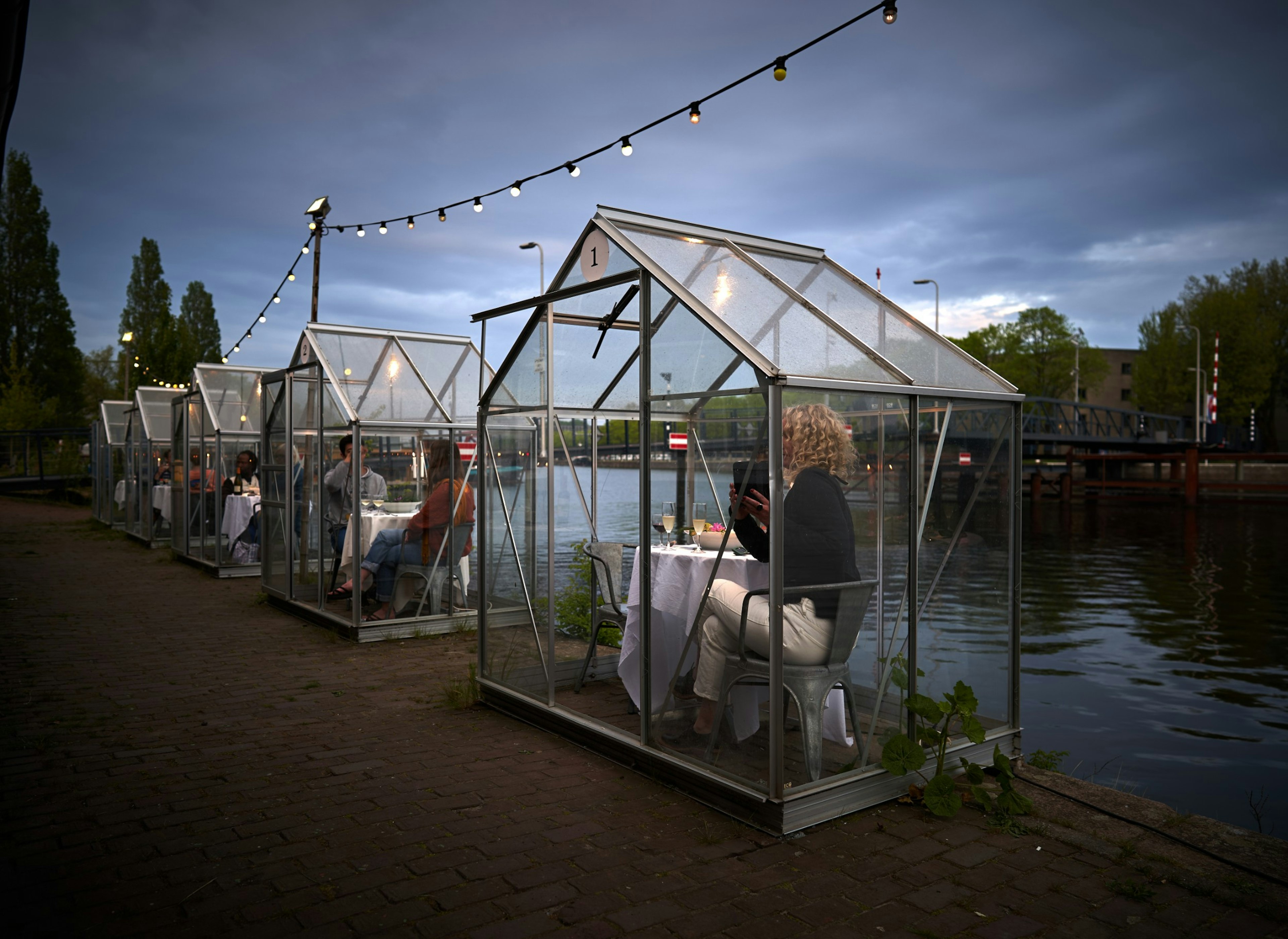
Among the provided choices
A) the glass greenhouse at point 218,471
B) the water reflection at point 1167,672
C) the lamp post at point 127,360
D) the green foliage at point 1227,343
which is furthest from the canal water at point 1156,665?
the green foliage at point 1227,343

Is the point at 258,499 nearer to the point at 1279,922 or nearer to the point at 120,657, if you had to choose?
the point at 120,657

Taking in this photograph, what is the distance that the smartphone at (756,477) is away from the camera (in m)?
4.38

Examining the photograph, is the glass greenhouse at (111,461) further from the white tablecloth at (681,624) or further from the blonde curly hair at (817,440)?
the blonde curly hair at (817,440)

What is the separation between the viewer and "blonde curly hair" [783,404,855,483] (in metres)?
4.31

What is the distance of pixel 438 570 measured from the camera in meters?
9.37

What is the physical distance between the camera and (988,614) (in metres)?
5.13

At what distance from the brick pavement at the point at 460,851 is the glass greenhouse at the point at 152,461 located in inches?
503

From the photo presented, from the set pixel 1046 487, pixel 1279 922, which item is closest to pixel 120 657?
pixel 1279 922

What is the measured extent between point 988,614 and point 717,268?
7.83 ft

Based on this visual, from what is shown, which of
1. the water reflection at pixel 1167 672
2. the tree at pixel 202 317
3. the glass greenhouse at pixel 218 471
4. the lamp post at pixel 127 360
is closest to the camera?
the water reflection at pixel 1167 672

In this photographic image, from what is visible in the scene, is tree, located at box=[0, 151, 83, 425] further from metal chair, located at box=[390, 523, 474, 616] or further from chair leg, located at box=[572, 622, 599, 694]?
chair leg, located at box=[572, 622, 599, 694]

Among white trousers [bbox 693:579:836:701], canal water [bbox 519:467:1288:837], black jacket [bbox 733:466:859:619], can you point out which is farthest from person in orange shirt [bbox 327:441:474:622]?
black jacket [bbox 733:466:859:619]

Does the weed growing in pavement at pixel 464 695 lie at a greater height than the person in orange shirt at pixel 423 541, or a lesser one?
lesser

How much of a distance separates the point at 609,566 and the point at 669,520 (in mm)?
685
